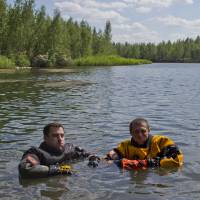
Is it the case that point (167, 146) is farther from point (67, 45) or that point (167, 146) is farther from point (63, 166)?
point (67, 45)

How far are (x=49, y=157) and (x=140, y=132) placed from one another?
2244 mm

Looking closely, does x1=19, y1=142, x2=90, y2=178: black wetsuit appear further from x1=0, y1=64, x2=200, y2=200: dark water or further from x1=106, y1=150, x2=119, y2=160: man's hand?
x1=106, y1=150, x2=119, y2=160: man's hand

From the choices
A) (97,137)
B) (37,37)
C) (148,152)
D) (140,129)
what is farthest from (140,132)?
Result: (37,37)

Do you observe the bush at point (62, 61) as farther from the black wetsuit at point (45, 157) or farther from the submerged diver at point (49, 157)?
the submerged diver at point (49, 157)

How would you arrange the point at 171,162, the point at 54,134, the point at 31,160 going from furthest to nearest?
the point at 171,162 < the point at 54,134 < the point at 31,160

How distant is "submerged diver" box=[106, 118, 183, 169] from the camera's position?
995 centimetres

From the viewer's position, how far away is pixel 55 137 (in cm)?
962

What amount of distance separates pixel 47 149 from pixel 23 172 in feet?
2.87

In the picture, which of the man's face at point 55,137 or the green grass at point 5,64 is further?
the green grass at point 5,64

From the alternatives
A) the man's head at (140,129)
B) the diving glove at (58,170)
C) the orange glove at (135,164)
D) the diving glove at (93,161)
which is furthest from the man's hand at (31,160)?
the man's head at (140,129)

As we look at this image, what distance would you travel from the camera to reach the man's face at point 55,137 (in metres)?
9.53

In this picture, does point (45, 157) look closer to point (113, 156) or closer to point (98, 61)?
point (113, 156)

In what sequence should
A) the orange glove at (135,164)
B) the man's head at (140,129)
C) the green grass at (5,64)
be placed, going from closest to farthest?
the man's head at (140,129) → the orange glove at (135,164) → the green grass at (5,64)

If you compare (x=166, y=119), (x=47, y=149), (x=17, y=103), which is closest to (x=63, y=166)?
(x=47, y=149)
